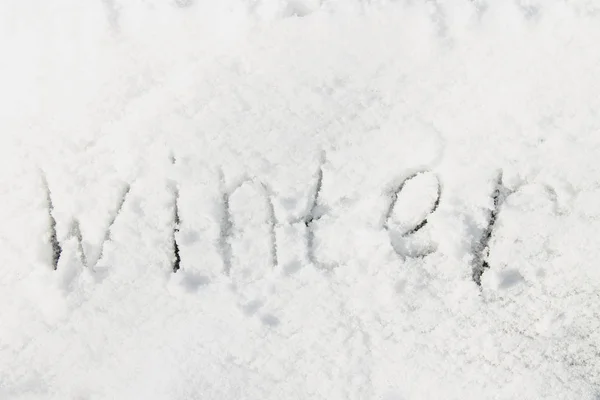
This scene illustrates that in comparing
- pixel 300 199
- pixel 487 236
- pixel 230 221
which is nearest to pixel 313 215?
pixel 300 199

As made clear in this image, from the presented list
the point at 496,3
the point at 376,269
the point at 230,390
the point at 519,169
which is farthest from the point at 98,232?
the point at 496,3

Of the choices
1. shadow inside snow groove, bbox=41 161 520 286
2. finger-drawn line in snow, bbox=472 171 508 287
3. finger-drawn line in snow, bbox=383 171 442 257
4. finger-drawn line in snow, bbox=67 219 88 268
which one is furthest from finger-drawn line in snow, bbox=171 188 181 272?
finger-drawn line in snow, bbox=472 171 508 287

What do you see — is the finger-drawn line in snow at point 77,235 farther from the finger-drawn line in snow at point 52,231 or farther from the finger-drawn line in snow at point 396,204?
the finger-drawn line in snow at point 396,204

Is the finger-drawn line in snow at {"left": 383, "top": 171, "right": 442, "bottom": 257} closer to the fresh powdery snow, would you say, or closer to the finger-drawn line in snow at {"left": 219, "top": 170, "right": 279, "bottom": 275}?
the fresh powdery snow

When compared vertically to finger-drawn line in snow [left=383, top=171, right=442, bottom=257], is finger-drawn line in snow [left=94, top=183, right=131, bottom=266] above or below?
above

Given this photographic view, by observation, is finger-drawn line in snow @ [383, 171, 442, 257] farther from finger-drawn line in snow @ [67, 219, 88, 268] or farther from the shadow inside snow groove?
finger-drawn line in snow @ [67, 219, 88, 268]

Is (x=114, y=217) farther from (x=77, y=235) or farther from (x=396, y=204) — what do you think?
(x=396, y=204)

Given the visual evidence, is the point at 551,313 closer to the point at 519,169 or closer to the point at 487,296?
the point at 487,296
